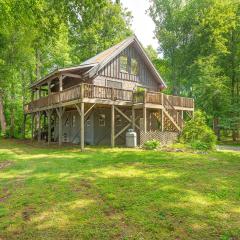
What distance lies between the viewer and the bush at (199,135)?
17191 millimetres

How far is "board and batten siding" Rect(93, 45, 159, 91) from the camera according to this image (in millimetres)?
22219

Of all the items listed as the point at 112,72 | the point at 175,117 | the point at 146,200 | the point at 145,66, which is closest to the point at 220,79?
the point at 145,66

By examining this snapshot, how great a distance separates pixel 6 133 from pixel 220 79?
2701 cm

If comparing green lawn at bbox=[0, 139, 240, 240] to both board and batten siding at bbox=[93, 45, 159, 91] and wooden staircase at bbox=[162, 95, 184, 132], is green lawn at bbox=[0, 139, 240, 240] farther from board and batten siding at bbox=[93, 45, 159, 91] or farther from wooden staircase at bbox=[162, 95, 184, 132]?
board and batten siding at bbox=[93, 45, 159, 91]

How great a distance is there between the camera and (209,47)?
3725 centimetres

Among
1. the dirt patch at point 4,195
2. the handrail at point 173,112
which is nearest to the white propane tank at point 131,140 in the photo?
the handrail at point 173,112

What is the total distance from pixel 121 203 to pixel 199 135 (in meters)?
14.0

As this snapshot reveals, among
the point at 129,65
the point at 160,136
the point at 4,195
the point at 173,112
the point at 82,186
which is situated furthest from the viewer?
the point at 129,65

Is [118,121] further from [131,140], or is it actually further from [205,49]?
[205,49]

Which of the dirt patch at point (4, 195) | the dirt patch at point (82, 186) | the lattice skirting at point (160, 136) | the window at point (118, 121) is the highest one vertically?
the window at point (118, 121)

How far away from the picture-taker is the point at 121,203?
623cm

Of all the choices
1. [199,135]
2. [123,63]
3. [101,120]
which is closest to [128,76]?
[123,63]

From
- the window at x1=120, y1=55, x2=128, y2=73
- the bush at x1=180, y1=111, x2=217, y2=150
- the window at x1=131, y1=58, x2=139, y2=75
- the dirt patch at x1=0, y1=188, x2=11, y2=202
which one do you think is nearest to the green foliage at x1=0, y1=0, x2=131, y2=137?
the window at x1=120, y1=55, x2=128, y2=73

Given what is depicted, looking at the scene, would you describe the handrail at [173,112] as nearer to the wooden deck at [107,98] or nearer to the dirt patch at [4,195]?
the wooden deck at [107,98]
